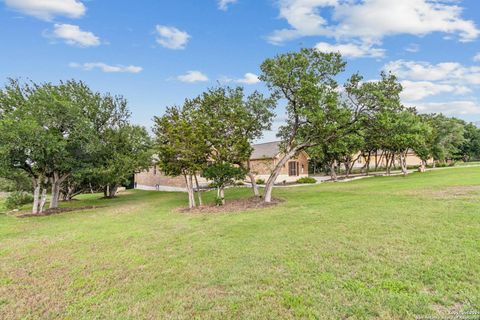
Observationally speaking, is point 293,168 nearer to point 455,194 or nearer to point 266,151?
point 266,151

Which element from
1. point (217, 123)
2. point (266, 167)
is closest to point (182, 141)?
point (217, 123)

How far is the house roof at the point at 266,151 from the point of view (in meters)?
29.1

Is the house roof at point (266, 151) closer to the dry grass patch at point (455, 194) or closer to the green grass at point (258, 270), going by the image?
the dry grass patch at point (455, 194)

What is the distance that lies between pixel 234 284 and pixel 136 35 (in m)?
15.2

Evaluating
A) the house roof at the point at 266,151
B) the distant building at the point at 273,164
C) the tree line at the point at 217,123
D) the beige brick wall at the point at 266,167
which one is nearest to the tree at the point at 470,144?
the beige brick wall at the point at 266,167

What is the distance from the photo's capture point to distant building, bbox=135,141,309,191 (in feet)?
95.9

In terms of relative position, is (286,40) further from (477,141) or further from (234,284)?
(477,141)

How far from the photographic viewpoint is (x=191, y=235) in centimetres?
815

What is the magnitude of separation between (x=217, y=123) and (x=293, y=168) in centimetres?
1965

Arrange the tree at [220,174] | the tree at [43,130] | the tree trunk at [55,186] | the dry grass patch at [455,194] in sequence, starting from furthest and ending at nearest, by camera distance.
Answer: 1. the tree trunk at [55,186]
2. the tree at [220,174]
3. the tree at [43,130]
4. the dry grass patch at [455,194]

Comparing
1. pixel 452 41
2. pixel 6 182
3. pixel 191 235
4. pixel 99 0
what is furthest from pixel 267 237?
pixel 6 182

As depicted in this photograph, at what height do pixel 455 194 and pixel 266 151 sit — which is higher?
pixel 266 151

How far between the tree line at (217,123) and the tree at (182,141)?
0.05m

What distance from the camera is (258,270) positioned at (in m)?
4.99
